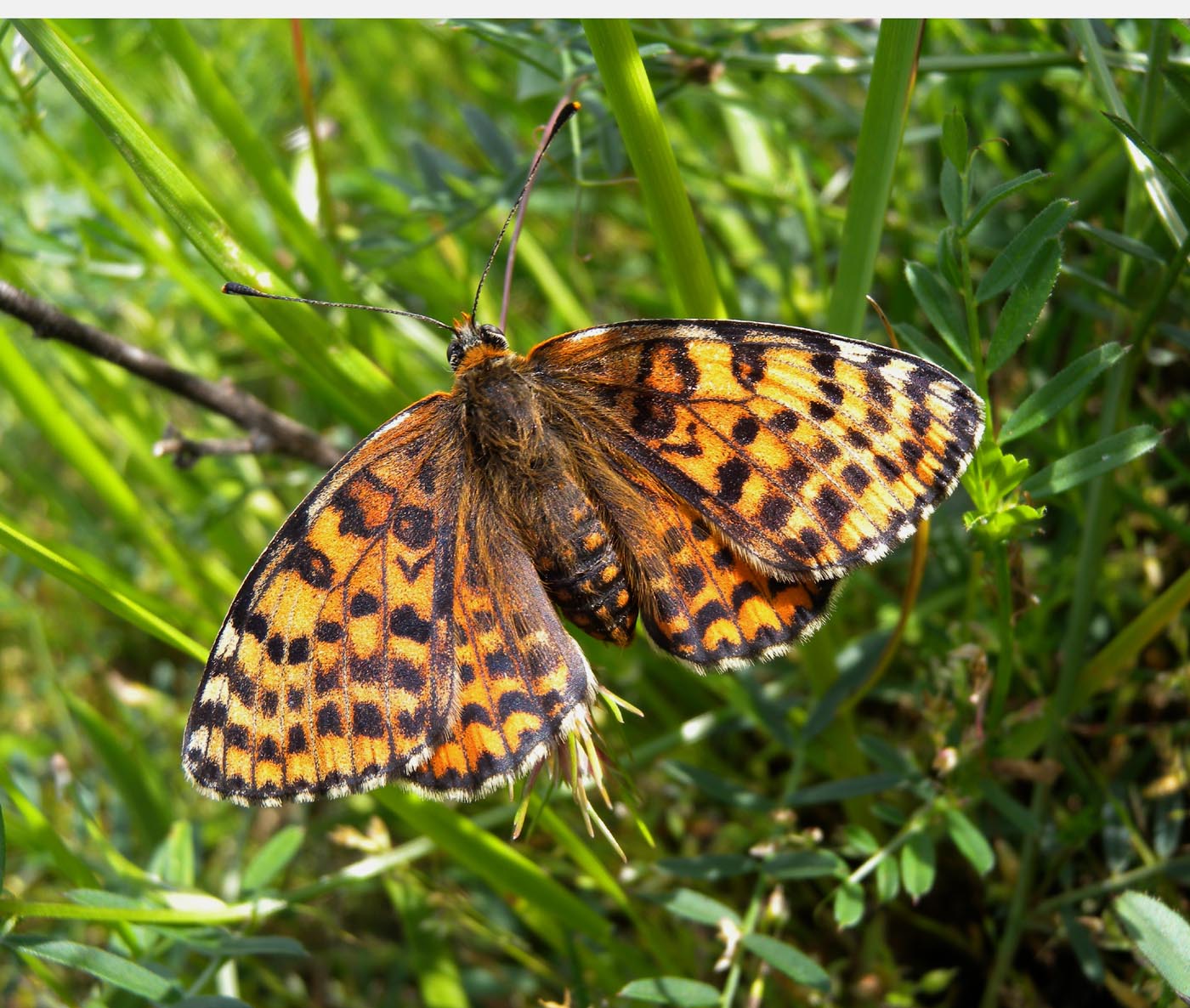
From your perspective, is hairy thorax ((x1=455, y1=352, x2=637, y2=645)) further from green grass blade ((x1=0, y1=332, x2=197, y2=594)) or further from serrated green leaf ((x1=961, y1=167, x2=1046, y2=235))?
green grass blade ((x1=0, y1=332, x2=197, y2=594))

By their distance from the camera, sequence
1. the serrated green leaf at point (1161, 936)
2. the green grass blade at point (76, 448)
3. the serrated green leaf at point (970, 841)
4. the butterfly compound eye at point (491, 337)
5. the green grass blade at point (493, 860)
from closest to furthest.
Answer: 1. the serrated green leaf at point (1161, 936)
2. the serrated green leaf at point (970, 841)
3. the green grass blade at point (493, 860)
4. the butterfly compound eye at point (491, 337)
5. the green grass blade at point (76, 448)

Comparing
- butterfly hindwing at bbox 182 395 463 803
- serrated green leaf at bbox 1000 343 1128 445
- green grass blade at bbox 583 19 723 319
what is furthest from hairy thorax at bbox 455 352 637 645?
serrated green leaf at bbox 1000 343 1128 445

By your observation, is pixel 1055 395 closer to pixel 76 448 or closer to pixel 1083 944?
pixel 1083 944

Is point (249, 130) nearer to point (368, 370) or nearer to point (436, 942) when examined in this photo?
point (368, 370)

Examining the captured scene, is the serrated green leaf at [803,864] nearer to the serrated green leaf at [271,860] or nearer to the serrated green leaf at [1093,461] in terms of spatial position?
the serrated green leaf at [1093,461]

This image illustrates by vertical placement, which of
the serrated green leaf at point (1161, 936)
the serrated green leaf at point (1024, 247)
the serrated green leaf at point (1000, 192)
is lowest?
the serrated green leaf at point (1161, 936)

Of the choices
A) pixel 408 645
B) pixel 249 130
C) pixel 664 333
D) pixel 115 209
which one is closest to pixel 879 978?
pixel 408 645

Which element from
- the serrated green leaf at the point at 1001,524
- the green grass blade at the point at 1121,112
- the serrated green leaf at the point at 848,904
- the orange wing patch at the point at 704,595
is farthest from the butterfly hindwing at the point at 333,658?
the green grass blade at the point at 1121,112

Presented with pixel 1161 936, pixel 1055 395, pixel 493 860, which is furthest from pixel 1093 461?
pixel 493 860
